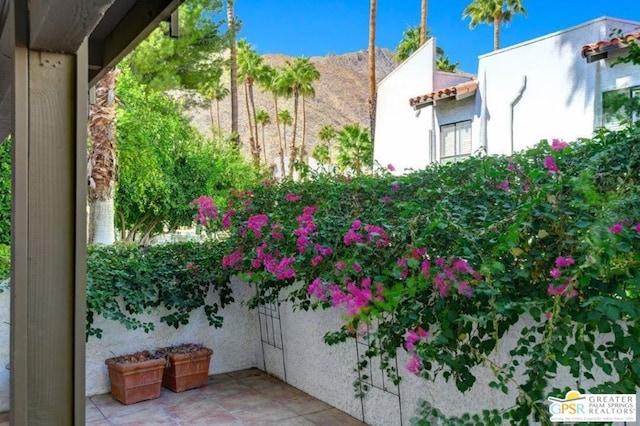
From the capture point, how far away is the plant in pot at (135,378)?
452 cm

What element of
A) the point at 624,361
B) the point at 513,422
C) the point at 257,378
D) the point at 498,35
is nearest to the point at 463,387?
the point at 513,422

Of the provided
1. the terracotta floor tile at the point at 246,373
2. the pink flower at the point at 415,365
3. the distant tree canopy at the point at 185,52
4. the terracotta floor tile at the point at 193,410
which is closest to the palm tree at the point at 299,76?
the distant tree canopy at the point at 185,52

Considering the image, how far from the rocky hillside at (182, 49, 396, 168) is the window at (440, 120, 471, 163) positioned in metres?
42.0

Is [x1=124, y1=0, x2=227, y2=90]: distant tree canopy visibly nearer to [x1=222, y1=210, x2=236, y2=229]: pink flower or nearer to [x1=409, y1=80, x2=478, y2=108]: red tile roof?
[x1=409, y1=80, x2=478, y2=108]: red tile roof

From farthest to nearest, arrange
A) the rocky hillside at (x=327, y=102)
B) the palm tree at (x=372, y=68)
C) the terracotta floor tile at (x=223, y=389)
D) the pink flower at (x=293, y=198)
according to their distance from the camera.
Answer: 1. the rocky hillside at (x=327, y=102)
2. the palm tree at (x=372, y=68)
3. the terracotta floor tile at (x=223, y=389)
4. the pink flower at (x=293, y=198)

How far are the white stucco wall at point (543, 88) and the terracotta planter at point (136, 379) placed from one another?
8.23 meters

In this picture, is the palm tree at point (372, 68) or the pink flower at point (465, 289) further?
the palm tree at point (372, 68)

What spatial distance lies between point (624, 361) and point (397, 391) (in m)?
2.09

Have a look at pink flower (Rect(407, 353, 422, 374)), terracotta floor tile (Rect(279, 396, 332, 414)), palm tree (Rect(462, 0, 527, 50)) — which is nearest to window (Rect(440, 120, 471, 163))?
terracotta floor tile (Rect(279, 396, 332, 414))

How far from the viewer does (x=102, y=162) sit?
776 centimetres

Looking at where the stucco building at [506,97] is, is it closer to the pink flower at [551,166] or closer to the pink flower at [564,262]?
the pink flower at [551,166]

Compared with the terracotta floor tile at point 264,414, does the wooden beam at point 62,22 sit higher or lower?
higher

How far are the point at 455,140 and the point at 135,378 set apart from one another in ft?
31.8

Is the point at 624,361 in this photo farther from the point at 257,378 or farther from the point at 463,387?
the point at 257,378
